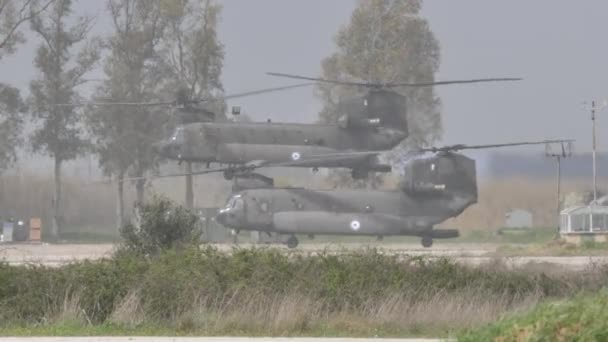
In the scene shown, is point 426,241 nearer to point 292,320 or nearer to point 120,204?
point 120,204

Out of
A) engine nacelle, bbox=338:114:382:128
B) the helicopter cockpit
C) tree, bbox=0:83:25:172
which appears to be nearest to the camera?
the helicopter cockpit

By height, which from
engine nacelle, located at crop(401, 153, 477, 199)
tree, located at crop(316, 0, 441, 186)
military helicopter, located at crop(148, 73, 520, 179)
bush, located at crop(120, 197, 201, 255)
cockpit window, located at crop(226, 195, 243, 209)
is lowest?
bush, located at crop(120, 197, 201, 255)

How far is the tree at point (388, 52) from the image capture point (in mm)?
84938

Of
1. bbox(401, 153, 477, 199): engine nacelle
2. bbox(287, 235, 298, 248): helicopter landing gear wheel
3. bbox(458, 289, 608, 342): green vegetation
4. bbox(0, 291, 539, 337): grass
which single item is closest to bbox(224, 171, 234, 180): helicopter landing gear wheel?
bbox(287, 235, 298, 248): helicopter landing gear wheel

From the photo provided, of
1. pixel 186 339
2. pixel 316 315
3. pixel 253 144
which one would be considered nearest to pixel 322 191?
pixel 253 144

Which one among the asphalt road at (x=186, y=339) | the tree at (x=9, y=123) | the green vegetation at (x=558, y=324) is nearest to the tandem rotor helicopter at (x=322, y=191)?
the tree at (x=9, y=123)

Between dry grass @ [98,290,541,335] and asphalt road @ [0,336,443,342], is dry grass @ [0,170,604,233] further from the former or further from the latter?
asphalt road @ [0,336,443,342]

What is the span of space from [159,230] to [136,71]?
45799mm

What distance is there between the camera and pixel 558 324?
1505 cm

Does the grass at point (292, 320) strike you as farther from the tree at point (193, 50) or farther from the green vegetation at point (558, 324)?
the tree at point (193, 50)

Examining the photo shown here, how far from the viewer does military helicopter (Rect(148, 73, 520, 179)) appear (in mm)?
61875

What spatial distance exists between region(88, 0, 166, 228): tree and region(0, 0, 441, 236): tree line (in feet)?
0.20

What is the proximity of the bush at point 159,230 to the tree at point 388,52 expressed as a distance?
46760 millimetres

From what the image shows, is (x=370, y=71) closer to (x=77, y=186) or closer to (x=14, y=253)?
(x=77, y=186)
